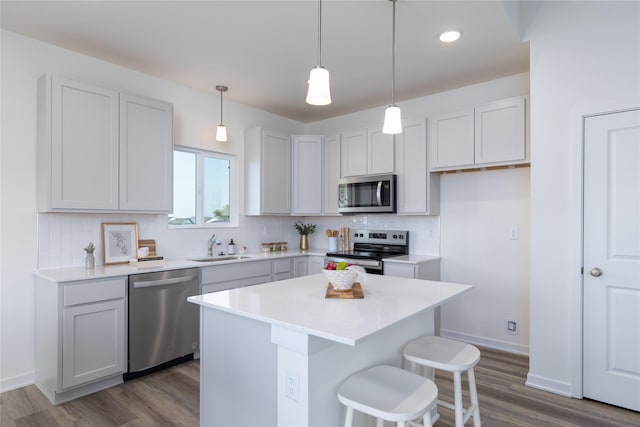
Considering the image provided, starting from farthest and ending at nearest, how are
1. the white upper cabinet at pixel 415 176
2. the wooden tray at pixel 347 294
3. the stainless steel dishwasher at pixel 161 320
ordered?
the white upper cabinet at pixel 415 176
the stainless steel dishwasher at pixel 161 320
the wooden tray at pixel 347 294

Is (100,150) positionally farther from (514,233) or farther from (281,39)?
(514,233)

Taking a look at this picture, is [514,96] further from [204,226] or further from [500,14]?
[204,226]

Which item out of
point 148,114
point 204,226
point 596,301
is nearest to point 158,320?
point 204,226

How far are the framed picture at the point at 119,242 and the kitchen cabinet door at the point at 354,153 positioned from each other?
2391 millimetres

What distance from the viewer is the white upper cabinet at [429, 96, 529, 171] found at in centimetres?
322

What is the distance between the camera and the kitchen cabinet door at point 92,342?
8.37 feet

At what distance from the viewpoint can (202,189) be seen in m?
4.13

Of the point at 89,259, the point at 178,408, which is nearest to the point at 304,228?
the point at 89,259

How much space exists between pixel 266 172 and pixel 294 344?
3.15 metres

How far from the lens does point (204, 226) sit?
408cm

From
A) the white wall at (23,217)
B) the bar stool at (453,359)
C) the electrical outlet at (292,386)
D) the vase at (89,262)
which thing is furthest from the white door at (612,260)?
the white wall at (23,217)

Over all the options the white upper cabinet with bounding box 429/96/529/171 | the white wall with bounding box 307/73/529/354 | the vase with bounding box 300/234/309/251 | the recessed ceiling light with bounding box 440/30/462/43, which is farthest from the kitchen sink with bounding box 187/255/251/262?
the recessed ceiling light with bounding box 440/30/462/43

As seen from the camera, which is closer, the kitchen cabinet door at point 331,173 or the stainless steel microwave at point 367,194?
the stainless steel microwave at point 367,194

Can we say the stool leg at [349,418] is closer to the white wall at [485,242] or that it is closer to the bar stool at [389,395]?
the bar stool at [389,395]
